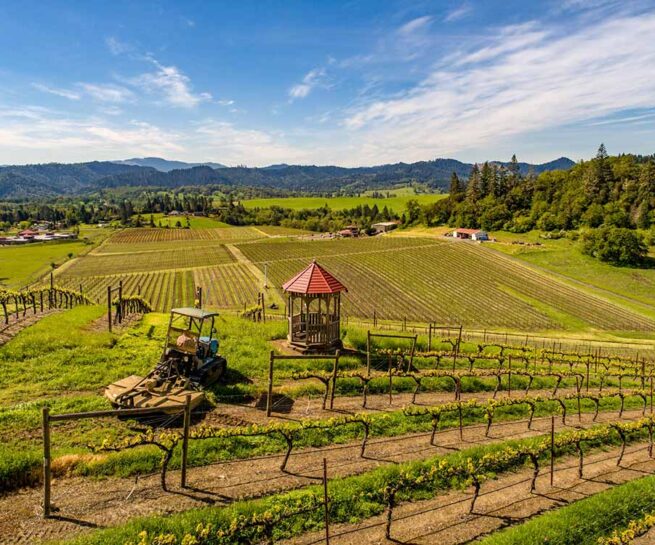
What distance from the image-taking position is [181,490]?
10.8 metres

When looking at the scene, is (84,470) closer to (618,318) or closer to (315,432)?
(315,432)

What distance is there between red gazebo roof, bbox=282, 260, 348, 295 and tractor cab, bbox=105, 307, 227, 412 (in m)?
7.10

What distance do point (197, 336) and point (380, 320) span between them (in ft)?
126

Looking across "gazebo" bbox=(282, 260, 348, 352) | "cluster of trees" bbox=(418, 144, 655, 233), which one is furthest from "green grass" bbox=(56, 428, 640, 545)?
"cluster of trees" bbox=(418, 144, 655, 233)

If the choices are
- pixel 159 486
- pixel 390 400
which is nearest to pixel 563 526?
pixel 390 400

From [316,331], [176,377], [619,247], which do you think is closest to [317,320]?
[316,331]

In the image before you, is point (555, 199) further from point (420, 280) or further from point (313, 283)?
point (313, 283)

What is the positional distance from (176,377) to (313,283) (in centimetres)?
1054

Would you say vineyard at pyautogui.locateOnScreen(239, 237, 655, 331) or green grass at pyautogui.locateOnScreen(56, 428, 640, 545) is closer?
green grass at pyautogui.locateOnScreen(56, 428, 640, 545)

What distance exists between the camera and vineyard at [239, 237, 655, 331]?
187ft

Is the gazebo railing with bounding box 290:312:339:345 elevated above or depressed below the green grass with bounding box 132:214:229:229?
below

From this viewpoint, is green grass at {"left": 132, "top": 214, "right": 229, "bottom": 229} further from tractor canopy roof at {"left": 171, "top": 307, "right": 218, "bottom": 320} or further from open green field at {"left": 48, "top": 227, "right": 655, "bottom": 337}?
tractor canopy roof at {"left": 171, "top": 307, "right": 218, "bottom": 320}

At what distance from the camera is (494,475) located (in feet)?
42.2

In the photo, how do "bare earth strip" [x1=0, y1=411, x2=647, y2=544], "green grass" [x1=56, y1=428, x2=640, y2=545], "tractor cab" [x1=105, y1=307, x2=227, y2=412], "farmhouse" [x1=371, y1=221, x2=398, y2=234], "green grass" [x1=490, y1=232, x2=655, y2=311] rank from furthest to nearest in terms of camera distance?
1. "farmhouse" [x1=371, y1=221, x2=398, y2=234]
2. "green grass" [x1=490, y1=232, x2=655, y2=311]
3. "tractor cab" [x1=105, y1=307, x2=227, y2=412]
4. "bare earth strip" [x1=0, y1=411, x2=647, y2=544]
5. "green grass" [x1=56, y1=428, x2=640, y2=545]
